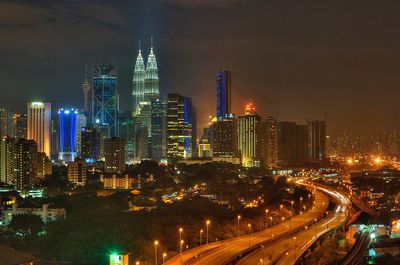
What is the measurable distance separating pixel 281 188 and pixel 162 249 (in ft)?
56.1

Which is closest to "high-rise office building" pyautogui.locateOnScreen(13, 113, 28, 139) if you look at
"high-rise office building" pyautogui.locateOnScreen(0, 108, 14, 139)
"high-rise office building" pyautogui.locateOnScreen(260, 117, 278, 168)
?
"high-rise office building" pyautogui.locateOnScreen(0, 108, 14, 139)

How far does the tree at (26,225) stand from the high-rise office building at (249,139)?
106 ft

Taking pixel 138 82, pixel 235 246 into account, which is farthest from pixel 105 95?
pixel 235 246

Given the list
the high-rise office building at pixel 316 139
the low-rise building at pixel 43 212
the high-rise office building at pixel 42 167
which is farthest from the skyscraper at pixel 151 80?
the low-rise building at pixel 43 212

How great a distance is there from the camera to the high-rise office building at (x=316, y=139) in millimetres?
57531

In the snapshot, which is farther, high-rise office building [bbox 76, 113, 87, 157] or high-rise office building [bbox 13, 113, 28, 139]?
high-rise office building [bbox 76, 113, 87, 157]

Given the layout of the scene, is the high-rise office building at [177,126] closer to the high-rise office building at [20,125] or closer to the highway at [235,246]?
the high-rise office building at [20,125]

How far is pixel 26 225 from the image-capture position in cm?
1728

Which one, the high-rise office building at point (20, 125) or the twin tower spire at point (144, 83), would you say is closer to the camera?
the high-rise office building at point (20, 125)

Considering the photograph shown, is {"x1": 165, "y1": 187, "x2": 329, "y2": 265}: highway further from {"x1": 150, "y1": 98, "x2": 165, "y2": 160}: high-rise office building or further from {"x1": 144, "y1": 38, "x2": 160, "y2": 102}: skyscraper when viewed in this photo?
{"x1": 144, "y1": 38, "x2": 160, "y2": 102}: skyscraper

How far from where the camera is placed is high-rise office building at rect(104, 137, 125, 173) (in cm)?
4125

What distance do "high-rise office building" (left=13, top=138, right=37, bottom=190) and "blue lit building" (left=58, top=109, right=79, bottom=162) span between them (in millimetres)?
24361

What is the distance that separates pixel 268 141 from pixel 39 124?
17494 millimetres

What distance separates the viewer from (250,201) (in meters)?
25.2
